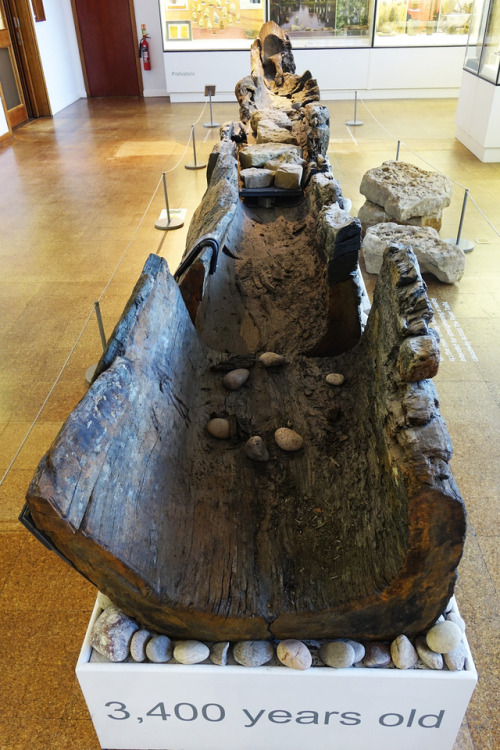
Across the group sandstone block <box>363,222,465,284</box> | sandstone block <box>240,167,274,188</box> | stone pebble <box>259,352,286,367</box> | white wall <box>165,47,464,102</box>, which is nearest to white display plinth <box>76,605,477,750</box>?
stone pebble <box>259,352,286,367</box>

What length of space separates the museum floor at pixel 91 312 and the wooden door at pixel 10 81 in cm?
45

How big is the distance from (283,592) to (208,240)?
171 cm

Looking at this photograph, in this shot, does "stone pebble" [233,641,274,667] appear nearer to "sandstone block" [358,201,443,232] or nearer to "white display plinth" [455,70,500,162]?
"sandstone block" [358,201,443,232]

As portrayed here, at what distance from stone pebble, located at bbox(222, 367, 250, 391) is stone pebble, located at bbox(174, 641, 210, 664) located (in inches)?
43.1

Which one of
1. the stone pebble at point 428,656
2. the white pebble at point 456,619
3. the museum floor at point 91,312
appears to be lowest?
the museum floor at point 91,312

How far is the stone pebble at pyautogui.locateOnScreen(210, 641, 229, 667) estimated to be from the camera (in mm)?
1919

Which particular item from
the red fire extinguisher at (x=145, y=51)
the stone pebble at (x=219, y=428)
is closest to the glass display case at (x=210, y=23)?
the red fire extinguisher at (x=145, y=51)

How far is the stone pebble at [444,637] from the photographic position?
189 cm

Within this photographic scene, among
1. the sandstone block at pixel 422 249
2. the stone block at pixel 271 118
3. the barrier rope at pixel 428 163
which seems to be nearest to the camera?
the sandstone block at pixel 422 249

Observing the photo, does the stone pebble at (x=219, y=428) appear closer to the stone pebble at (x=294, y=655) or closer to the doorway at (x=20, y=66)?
the stone pebble at (x=294, y=655)

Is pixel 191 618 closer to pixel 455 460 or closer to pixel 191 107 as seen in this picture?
pixel 455 460

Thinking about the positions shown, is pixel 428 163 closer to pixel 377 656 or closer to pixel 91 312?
pixel 91 312

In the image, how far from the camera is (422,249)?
5047mm

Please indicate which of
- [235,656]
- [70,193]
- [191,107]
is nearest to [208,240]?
[235,656]
